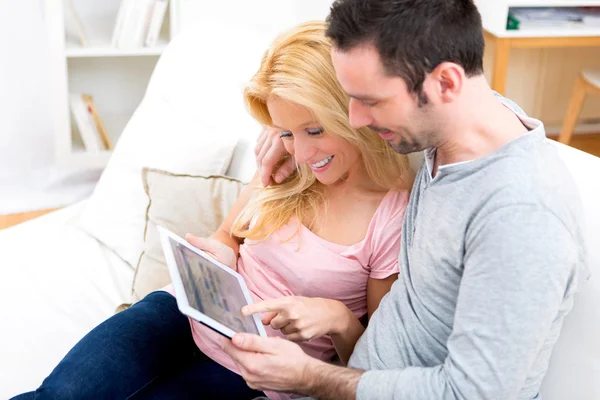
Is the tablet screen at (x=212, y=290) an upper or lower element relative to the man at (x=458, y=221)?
lower

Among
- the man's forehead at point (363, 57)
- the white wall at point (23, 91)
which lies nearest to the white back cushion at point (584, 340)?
the man's forehead at point (363, 57)

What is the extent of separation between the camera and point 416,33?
984mm

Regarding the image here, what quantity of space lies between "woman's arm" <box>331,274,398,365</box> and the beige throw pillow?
54 centimetres

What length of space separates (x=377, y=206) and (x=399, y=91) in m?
0.41

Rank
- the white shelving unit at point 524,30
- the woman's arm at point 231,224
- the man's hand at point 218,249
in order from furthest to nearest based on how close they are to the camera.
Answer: the white shelving unit at point 524,30, the woman's arm at point 231,224, the man's hand at point 218,249

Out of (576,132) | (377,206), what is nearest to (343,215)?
(377,206)

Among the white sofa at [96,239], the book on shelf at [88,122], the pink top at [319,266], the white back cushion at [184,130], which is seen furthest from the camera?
the book on shelf at [88,122]

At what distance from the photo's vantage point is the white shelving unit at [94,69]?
298 centimetres

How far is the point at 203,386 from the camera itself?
1.39 meters

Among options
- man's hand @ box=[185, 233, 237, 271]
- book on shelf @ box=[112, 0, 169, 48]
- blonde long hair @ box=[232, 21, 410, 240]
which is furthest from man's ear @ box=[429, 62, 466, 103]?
book on shelf @ box=[112, 0, 169, 48]

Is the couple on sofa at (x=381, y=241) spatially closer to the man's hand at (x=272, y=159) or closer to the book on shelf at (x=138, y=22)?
the man's hand at (x=272, y=159)

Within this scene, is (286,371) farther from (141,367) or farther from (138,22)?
(138,22)

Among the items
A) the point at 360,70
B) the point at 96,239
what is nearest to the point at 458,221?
the point at 360,70

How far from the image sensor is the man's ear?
39.1 inches
